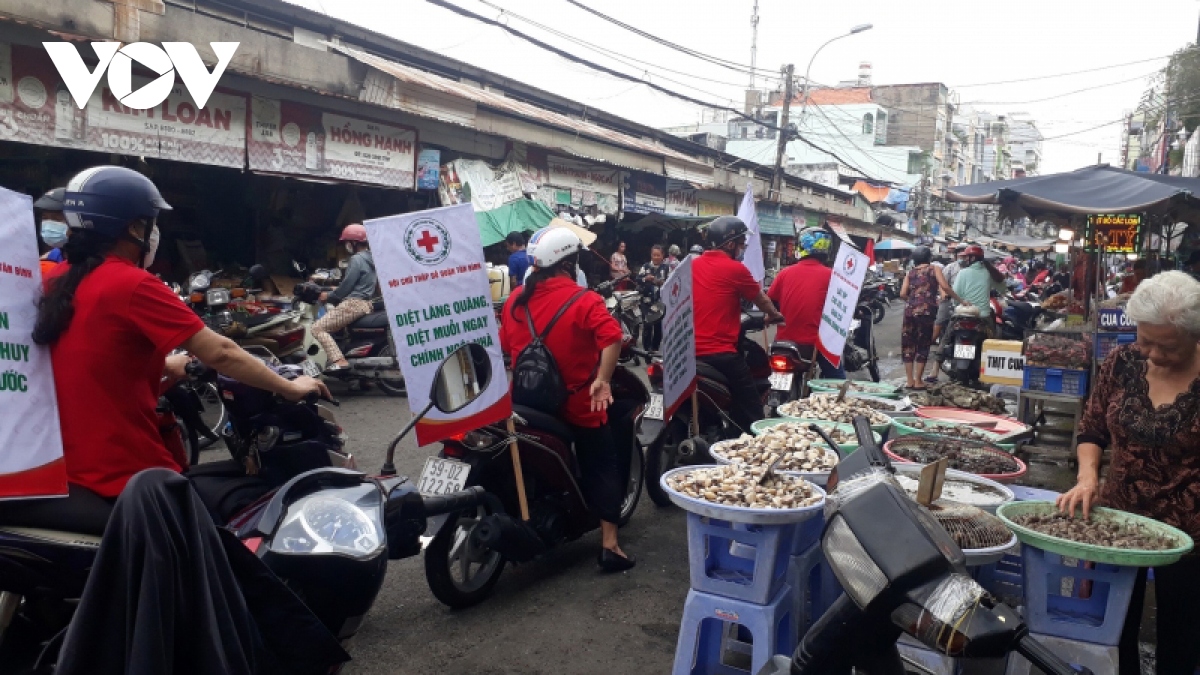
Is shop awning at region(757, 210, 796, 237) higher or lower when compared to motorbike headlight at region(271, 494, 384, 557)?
higher

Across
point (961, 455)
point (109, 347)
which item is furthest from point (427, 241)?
point (961, 455)

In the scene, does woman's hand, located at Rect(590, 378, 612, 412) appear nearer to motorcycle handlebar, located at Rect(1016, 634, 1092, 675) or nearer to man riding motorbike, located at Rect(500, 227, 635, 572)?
man riding motorbike, located at Rect(500, 227, 635, 572)

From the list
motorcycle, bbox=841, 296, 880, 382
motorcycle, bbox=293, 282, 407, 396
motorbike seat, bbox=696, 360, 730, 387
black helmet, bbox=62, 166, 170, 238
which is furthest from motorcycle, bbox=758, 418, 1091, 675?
motorcycle, bbox=841, 296, 880, 382

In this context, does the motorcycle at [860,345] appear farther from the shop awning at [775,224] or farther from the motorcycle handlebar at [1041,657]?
the shop awning at [775,224]

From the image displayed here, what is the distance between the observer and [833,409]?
5016mm

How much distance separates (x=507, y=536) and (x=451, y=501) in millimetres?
944

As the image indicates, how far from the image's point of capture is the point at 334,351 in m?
8.54

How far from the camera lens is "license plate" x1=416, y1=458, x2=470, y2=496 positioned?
377 centimetres

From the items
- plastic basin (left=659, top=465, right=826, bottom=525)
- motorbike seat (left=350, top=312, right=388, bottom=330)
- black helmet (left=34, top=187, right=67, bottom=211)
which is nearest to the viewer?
plastic basin (left=659, top=465, right=826, bottom=525)

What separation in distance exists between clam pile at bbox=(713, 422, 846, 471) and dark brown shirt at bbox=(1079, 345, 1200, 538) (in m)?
1.06

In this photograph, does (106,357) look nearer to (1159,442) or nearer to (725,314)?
(1159,442)

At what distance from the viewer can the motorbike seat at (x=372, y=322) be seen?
903cm

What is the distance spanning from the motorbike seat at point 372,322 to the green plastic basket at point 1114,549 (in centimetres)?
715
